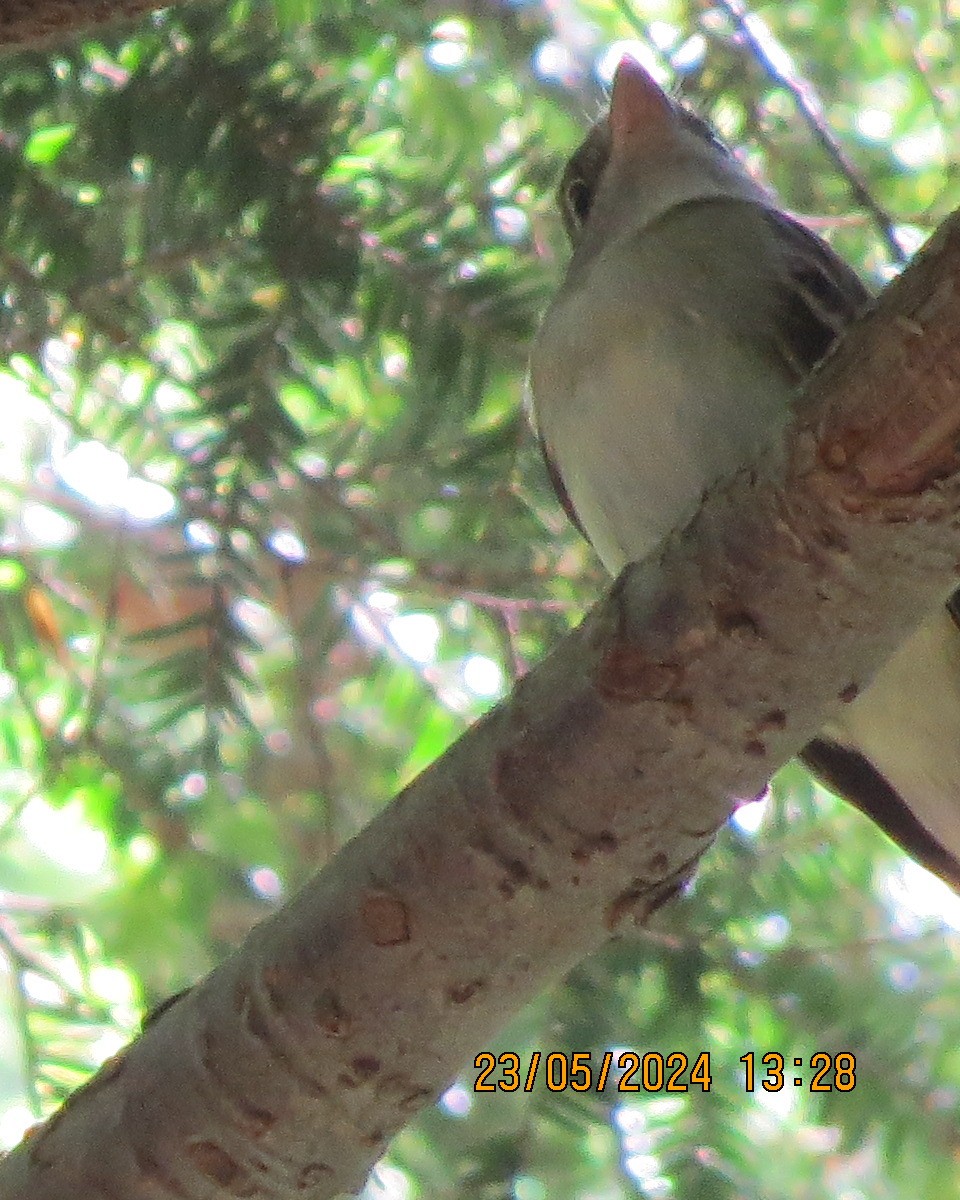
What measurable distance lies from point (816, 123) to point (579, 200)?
389mm

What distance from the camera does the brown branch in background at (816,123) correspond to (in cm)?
97

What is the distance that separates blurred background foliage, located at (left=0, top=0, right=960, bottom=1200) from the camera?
1007 mm

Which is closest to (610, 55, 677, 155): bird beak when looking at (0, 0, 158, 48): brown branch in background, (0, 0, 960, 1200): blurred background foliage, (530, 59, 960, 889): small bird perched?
(0, 0, 960, 1200): blurred background foliage

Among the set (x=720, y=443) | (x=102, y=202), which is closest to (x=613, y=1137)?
(x=720, y=443)

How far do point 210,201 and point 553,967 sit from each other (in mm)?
624

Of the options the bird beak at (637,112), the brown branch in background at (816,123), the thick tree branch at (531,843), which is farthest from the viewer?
the bird beak at (637,112)

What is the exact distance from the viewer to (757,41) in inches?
41.8

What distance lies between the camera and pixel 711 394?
100 centimetres

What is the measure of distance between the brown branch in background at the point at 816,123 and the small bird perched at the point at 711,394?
0.23 ft
